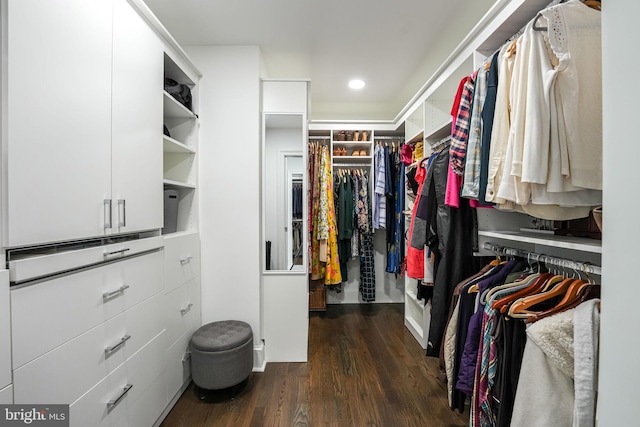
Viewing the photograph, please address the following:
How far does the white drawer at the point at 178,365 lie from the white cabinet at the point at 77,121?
812 mm

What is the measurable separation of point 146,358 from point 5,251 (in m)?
0.85

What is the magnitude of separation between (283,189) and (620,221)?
1940 mm

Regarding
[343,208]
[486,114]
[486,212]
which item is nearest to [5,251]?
[486,114]

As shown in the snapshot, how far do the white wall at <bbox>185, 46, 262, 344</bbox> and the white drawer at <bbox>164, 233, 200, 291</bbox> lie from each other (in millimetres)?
91

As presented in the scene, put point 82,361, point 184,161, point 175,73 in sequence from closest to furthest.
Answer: point 82,361 → point 175,73 → point 184,161

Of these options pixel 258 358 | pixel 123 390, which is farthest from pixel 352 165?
pixel 123 390

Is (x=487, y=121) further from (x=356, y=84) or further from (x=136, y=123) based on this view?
(x=356, y=84)

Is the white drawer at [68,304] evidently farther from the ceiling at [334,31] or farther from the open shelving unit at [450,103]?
the open shelving unit at [450,103]

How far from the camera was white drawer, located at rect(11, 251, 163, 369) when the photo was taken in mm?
773

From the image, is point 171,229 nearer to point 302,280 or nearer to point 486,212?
point 302,280

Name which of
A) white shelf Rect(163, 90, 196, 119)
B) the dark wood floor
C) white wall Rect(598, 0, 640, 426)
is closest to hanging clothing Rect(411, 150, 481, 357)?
the dark wood floor

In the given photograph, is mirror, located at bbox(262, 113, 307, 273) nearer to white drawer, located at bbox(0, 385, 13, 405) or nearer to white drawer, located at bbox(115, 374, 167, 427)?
white drawer, located at bbox(115, 374, 167, 427)

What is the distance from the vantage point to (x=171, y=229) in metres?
1.78

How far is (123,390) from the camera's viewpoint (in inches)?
45.2
